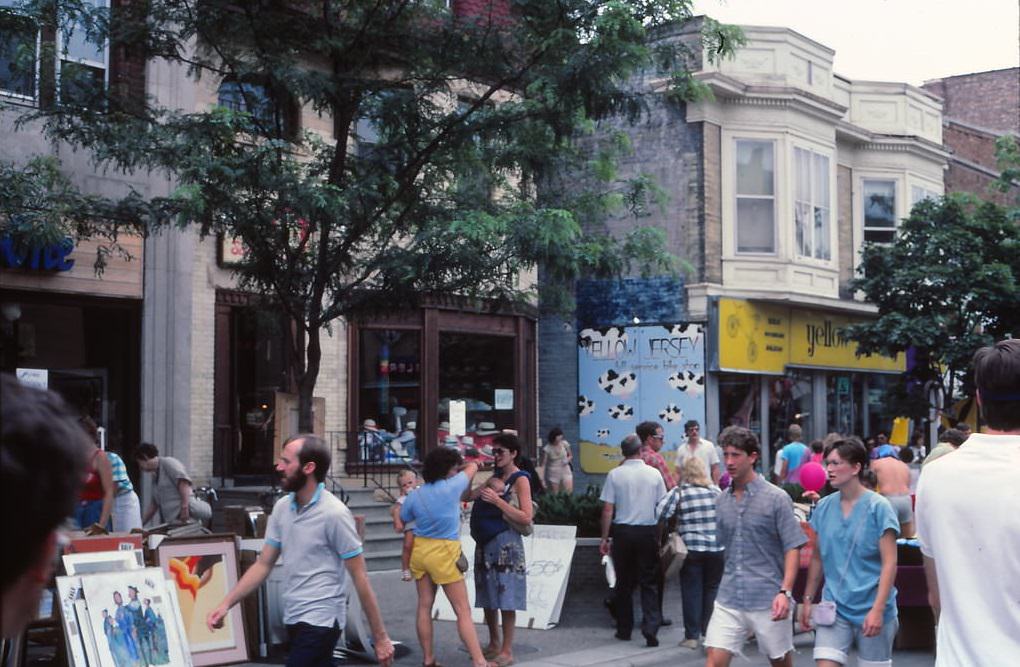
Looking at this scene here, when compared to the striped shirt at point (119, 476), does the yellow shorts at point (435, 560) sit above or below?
below

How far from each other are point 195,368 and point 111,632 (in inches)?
362

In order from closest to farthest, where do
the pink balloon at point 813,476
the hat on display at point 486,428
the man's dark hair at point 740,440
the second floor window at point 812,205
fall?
the man's dark hair at point 740,440
the pink balloon at point 813,476
the hat on display at point 486,428
the second floor window at point 812,205

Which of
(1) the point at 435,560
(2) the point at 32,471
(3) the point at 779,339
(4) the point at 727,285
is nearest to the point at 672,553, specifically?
(1) the point at 435,560

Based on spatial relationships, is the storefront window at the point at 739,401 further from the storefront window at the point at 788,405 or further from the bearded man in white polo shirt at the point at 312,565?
the bearded man in white polo shirt at the point at 312,565

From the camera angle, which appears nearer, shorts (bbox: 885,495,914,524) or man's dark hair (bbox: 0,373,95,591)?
man's dark hair (bbox: 0,373,95,591)

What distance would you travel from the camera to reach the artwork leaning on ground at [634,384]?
25.6 meters

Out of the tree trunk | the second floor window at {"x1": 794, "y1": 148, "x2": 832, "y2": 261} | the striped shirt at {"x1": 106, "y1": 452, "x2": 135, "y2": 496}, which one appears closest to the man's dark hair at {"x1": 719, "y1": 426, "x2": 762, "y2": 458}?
the tree trunk

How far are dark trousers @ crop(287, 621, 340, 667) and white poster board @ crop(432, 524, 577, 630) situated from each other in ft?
18.2

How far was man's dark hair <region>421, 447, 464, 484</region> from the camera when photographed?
9.76 metres

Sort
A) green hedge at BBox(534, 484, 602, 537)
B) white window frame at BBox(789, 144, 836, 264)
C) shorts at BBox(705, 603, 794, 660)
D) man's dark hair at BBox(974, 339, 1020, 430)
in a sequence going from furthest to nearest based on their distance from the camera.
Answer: white window frame at BBox(789, 144, 836, 264), green hedge at BBox(534, 484, 602, 537), shorts at BBox(705, 603, 794, 660), man's dark hair at BBox(974, 339, 1020, 430)

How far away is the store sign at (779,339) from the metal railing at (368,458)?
7841mm

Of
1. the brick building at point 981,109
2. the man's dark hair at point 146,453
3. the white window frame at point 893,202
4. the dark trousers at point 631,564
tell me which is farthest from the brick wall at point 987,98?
the man's dark hair at point 146,453

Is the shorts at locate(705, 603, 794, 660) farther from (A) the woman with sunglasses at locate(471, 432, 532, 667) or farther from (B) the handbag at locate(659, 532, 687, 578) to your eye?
(B) the handbag at locate(659, 532, 687, 578)

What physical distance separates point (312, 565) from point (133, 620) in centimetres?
292
